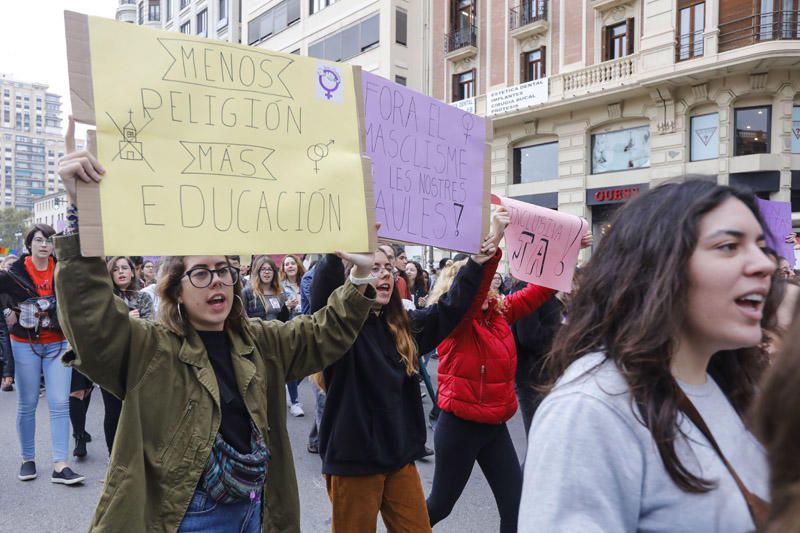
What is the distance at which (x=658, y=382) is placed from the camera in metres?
1.29

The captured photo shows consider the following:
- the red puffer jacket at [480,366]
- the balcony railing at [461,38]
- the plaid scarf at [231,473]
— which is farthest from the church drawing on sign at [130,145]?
the balcony railing at [461,38]

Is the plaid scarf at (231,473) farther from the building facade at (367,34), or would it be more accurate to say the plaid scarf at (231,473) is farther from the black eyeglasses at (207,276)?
the building facade at (367,34)

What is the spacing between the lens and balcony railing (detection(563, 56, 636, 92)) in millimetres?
17344

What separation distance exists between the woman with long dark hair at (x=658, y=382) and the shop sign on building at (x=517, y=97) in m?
18.7

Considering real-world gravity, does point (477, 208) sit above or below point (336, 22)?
below

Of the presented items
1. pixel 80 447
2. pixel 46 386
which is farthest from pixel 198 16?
pixel 46 386

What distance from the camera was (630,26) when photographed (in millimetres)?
17734

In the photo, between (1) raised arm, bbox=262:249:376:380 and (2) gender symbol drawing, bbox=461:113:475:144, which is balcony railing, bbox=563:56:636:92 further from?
(1) raised arm, bbox=262:249:376:380

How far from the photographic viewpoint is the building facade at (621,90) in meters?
15.3

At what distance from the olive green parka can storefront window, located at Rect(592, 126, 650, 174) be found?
17176 mm

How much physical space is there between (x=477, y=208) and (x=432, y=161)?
0.38 m

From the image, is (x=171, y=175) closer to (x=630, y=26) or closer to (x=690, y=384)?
(x=690, y=384)

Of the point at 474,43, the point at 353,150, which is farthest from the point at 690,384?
the point at 474,43

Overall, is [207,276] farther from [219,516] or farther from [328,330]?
[219,516]
